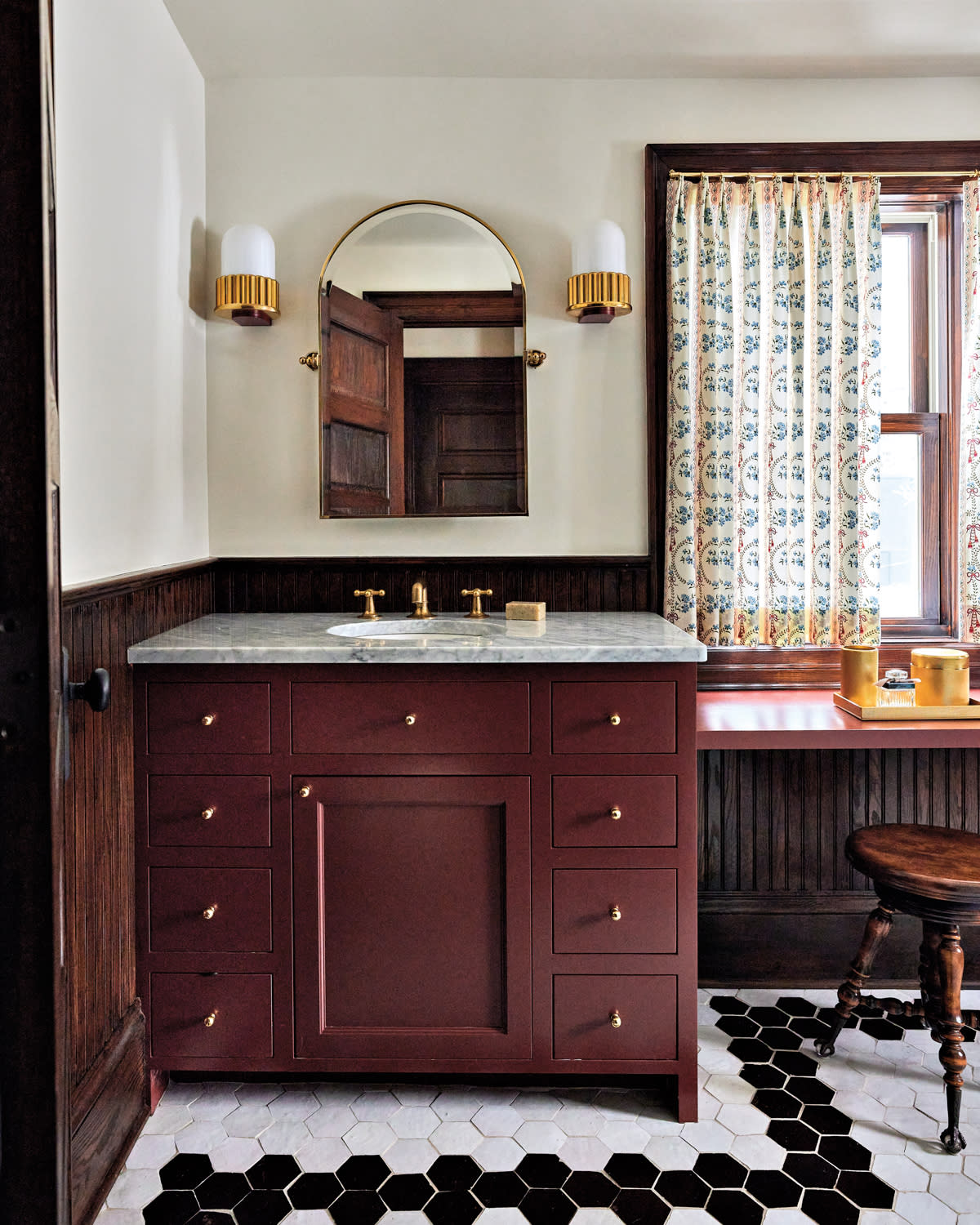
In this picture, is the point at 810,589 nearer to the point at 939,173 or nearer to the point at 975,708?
the point at 975,708

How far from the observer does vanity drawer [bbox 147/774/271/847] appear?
1837 mm

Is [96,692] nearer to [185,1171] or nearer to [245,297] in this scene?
[185,1171]

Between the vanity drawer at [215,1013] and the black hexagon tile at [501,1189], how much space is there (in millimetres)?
520

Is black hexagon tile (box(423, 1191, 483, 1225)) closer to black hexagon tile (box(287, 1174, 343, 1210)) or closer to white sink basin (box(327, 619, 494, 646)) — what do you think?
black hexagon tile (box(287, 1174, 343, 1210))

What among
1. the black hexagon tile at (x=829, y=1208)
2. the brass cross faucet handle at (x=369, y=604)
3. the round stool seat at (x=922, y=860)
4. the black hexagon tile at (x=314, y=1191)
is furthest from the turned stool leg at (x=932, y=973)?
the brass cross faucet handle at (x=369, y=604)

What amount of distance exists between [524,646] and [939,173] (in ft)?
6.05

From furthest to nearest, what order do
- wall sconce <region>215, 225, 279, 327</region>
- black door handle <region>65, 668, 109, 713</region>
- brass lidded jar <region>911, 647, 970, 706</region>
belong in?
wall sconce <region>215, 225, 279, 327</region>, brass lidded jar <region>911, 647, 970, 706</region>, black door handle <region>65, 668, 109, 713</region>

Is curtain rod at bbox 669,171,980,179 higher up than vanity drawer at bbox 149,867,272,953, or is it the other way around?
curtain rod at bbox 669,171,980,179

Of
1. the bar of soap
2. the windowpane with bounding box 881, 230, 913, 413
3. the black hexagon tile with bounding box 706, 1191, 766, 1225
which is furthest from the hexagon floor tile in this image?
the windowpane with bounding box 881, 230, 913, 413

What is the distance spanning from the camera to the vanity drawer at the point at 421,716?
1.82 m

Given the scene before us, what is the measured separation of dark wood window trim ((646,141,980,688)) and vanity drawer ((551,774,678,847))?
0.71 meters

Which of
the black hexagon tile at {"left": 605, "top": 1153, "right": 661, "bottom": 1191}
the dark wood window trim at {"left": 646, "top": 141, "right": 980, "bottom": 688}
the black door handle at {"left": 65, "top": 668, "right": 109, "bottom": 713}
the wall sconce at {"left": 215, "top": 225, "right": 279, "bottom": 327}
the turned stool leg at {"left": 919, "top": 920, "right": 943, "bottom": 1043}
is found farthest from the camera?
the dark wood window trim at {"left": 646, "top": 141, "right": 980, "bottom": 688}

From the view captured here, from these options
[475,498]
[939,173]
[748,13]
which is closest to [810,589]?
[475,498]

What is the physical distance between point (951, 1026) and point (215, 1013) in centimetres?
155
